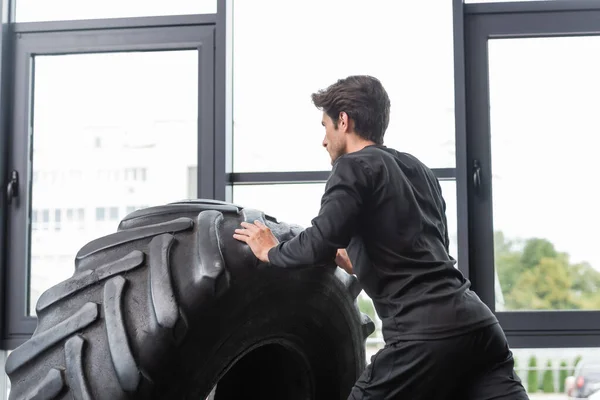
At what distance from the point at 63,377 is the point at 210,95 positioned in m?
2.25

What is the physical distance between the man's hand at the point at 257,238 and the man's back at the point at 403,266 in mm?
271

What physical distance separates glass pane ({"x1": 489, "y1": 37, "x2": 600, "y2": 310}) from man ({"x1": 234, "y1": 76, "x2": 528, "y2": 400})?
5.06ft

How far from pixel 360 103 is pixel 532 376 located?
1935mm

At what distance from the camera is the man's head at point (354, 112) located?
192 cm

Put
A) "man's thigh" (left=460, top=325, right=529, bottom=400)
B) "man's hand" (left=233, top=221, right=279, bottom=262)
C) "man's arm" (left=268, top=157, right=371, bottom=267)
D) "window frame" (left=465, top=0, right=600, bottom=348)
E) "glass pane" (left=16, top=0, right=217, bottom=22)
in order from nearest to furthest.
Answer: "man's hand" (left=233, top=221, right=279, bottom=262) → "man's arm" (left=268, top=157, right=371, bottom=267) → "man's thigh" (left=460, top=325, right=529, bottom=400) → "window frame" (left=465, top=0, right=600, bottom=348) → "glass pane" (left=16, top=0, right=217, bottom=22)

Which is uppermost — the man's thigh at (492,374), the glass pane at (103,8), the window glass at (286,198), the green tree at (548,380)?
the glass pane at (103,8)

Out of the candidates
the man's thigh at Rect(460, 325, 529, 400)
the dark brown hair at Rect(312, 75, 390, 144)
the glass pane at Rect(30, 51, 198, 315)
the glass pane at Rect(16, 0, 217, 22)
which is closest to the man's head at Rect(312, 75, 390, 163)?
the dark brown hair at Rect(312, 75, 390, 144)

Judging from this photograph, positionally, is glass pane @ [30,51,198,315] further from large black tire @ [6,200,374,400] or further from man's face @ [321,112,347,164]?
large black tire @ [6,200,374,400]

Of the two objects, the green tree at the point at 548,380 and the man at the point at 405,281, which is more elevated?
the man at the point at 405,281

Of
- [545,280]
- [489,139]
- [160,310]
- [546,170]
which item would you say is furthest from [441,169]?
[160,310]

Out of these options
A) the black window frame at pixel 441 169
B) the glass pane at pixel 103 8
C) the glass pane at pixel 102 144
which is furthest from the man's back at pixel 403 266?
the glass pane at pixel 103 8

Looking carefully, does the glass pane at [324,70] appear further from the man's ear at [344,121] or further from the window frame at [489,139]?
the man's ear at [344,121]

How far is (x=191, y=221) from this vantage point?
1.51m

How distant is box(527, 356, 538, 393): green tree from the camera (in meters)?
3.29
